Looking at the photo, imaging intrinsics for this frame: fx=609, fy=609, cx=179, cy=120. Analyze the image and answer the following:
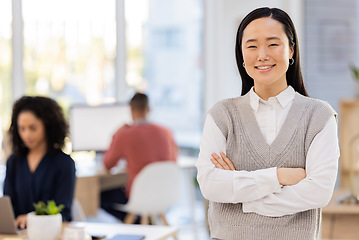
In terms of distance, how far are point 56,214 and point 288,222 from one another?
1086 millimetres

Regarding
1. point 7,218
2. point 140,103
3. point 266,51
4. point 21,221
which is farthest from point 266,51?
point 140,103

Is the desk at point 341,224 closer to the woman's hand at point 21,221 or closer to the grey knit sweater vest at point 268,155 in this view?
the woman's hand at point 21,221

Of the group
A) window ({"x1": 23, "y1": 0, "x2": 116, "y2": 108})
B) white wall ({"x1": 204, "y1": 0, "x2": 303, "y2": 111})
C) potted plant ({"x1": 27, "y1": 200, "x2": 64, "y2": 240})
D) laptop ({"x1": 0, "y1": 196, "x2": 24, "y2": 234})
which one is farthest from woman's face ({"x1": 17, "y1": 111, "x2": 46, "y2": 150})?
white wall ({"x1": 204, "y1": 0, "x2": 303, "y2": 111})

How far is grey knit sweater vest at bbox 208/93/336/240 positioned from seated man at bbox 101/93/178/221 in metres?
2.64

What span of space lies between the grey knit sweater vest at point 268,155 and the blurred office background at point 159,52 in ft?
11.1

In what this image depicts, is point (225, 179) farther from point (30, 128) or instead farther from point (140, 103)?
point (140, 103)

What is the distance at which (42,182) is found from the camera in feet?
9.93

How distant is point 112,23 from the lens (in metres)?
5.46

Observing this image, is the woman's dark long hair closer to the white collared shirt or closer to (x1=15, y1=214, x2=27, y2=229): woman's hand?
the white collared shirt

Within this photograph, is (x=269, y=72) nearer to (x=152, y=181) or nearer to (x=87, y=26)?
(x=152, y=181)

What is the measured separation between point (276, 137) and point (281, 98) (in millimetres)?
119

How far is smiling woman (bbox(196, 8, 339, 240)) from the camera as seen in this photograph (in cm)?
175

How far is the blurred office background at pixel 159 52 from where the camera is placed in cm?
502

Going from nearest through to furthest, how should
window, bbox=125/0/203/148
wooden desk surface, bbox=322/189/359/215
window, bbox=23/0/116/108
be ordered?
wooden desk surface, bbox=322/189/359/215 < window, bbox=23/0/116/108 < window, bbox=125/0/203/148
